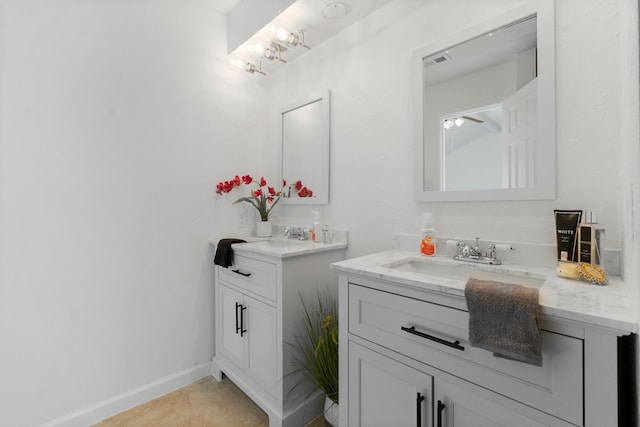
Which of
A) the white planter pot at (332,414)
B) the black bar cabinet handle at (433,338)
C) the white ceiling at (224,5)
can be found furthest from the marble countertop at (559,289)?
the white ceiling at (224,5)

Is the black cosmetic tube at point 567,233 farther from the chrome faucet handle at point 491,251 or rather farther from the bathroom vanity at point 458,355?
the chrome faucet handle at point 491,251

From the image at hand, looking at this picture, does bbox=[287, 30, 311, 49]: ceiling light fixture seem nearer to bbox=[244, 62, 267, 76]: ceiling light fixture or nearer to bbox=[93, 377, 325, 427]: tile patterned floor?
bbox=[244, 62, 267, 76]: ceiling light fixture

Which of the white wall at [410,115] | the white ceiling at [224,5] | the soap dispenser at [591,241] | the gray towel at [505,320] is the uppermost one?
the white ceiling at [224,5]

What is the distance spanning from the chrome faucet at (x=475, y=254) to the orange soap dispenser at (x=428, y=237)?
0.10m

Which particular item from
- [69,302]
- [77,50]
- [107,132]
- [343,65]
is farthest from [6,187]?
[343,65]

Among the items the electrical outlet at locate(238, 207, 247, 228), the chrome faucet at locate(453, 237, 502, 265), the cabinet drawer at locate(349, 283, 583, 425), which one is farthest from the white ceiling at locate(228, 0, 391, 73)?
the cabinet drawer at locate(349, 283, 583, 425)

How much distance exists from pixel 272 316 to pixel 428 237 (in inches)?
33.7

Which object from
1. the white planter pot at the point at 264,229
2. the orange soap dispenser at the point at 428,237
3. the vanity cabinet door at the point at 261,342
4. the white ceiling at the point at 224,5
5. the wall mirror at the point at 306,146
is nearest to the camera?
the orange soap dispenser at the point at 428,237

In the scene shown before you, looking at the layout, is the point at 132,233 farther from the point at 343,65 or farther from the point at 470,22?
the point at 470,22

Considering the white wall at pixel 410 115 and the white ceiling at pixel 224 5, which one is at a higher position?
the white ceiling at pixel 224 5

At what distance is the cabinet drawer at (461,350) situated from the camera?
65 centimetres

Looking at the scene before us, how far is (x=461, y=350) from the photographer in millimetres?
794

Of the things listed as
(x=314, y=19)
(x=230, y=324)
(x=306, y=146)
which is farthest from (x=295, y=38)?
(x=230, y=324)

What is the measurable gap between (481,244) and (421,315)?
1.78 ft
